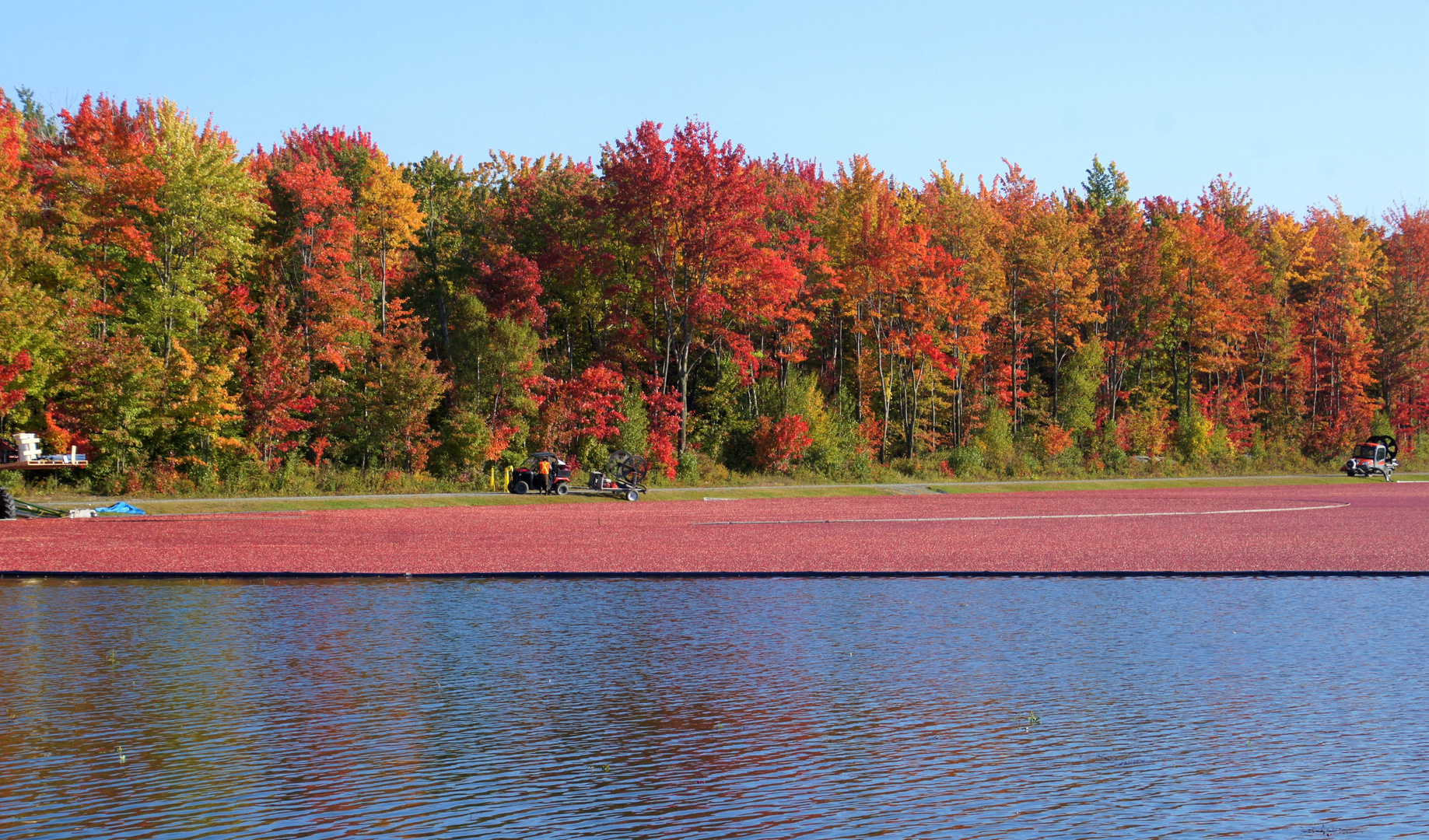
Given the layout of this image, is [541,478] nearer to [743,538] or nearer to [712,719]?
[743,538]

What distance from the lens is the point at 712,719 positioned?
10703mm

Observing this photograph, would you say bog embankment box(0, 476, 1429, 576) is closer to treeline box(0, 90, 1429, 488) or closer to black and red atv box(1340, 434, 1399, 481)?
treeline box(0, 90, 1429, 488)

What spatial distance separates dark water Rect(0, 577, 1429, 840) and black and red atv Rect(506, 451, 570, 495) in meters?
26.9

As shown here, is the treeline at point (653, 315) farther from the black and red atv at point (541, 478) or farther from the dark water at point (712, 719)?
the dark water at point (712, 719)

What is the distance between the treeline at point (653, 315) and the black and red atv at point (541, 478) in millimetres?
3404

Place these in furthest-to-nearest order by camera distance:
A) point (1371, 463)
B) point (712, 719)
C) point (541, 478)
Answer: point (1371, 463) < point (541, 478) < point (712, 719)

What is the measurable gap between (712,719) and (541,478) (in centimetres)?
3495

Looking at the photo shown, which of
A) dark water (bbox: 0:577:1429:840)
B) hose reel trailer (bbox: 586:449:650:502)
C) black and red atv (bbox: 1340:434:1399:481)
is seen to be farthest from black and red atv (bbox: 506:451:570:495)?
black and red atv (bbox: 1340:434:1399:481)

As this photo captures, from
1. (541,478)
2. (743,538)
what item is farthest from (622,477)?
(743,538)

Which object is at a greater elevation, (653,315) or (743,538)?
(653,315)

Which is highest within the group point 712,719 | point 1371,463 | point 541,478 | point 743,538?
point 541,478

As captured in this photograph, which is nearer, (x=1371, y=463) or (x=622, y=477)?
(x=622, y=477)

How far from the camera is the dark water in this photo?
8016mm

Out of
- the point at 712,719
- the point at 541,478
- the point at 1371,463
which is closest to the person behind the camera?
the point at 712,719
